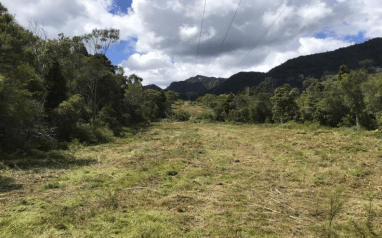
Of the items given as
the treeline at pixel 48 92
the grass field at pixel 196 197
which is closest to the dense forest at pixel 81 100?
the treeline at pixel 48 92

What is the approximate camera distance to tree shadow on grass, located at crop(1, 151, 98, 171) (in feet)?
31.3

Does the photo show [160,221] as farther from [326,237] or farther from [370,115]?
[370,115]

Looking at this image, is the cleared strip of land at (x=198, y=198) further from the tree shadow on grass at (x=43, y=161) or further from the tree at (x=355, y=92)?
the tree at (x=355, y=92)

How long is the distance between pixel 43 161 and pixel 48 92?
956 cm

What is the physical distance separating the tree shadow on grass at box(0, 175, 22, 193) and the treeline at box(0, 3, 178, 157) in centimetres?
458

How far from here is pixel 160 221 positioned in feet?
15.3

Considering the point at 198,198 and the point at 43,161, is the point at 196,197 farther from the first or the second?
the point at 43,161

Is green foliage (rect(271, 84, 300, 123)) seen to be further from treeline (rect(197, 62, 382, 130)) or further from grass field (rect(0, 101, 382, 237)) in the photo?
grass field (rect(0, 101, 382, 237))

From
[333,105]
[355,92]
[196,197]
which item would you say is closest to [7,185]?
[196,197]

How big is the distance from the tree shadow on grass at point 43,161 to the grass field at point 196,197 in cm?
8

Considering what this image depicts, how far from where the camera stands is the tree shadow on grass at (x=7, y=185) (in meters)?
6.64

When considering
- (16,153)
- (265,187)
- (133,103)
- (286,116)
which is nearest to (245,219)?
(265,187)

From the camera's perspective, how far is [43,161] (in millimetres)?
10508

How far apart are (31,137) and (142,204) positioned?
11.7m
